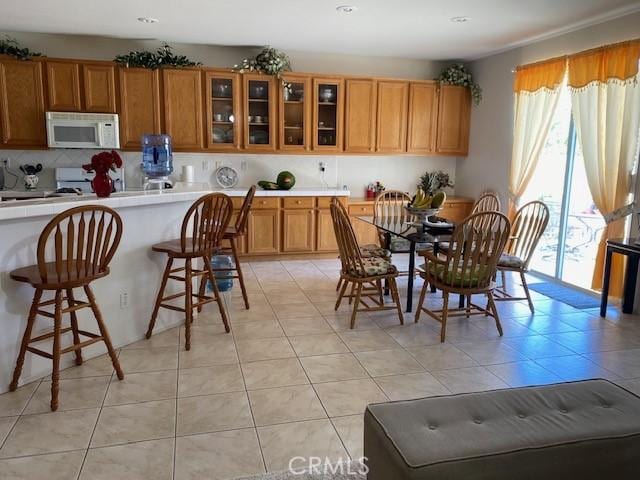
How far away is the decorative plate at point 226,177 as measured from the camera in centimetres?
630

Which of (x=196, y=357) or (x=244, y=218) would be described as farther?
(x=244, y=218)

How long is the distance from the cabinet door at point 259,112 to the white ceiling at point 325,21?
44 cm

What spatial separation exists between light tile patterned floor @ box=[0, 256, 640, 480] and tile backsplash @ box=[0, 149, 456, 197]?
92.4 inches

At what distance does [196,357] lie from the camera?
10.9ft

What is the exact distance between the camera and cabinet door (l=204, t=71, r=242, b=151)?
5.88 metres

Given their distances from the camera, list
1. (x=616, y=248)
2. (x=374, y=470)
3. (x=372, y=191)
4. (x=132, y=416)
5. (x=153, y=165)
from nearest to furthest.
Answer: (x=374, y=470) < (x=132, y=416) < (x=616, y=248) < (x=153, y=165) < (x=372, y=191)

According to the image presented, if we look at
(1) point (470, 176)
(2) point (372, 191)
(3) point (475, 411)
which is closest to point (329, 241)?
(2) point (372, 191)

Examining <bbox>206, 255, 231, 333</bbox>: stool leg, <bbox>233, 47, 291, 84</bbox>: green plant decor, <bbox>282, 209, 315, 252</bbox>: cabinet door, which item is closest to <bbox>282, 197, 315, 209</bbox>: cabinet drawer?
<bbox>282, 209, 315, 252</bbox>: cabinet door

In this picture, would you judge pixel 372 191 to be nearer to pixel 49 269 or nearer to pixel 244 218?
pixel 244 218

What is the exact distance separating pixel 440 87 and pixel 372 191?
1.59 meters

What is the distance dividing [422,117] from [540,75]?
1.61 metres

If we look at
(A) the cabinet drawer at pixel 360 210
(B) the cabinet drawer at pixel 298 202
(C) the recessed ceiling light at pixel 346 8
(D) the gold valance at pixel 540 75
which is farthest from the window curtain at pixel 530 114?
(B) the cabinet drawer at pixel 298 202

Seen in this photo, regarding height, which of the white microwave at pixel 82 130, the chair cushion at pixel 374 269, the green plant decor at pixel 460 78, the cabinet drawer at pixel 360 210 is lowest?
the chair cushion at pixel 374 269

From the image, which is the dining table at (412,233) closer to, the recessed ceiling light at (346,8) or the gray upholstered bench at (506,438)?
the recessed ceiling light at (346,8)
